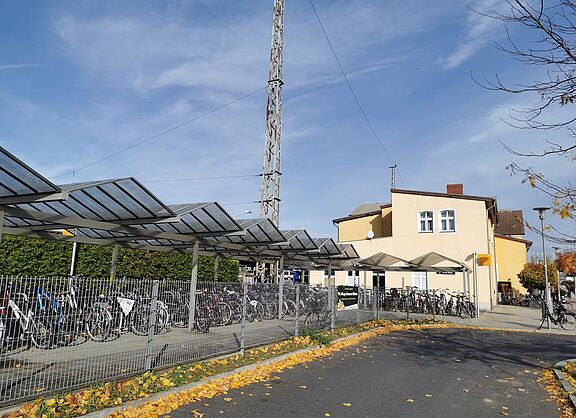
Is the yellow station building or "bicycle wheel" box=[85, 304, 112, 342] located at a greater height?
the yellow station building

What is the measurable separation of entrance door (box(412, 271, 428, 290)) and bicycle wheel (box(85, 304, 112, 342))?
2598 cm

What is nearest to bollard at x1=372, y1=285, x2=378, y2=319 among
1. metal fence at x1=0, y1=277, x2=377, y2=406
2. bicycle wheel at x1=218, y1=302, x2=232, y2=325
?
metal fence at x1=0, y1=277, x2=377, y2=406

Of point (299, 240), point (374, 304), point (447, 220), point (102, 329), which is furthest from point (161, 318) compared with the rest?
point (447, 220)

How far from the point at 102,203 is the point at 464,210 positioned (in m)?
25.0

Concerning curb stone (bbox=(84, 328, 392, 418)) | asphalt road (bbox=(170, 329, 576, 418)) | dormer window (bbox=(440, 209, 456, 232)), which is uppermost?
dormer window (bbox=(440, 209, 456, 232))

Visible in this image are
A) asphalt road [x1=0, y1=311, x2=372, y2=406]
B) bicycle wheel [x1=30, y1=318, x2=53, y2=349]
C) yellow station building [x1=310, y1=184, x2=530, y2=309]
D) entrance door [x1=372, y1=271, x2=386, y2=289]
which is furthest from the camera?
entrance door [x1=372, y1=271, x2=386, y2=289]

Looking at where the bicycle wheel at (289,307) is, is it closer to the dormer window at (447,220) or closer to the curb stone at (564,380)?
the curb stone at (564,380)

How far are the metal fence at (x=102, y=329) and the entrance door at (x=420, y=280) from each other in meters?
21.6

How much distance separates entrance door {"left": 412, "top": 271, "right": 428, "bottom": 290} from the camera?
3003 centimetres

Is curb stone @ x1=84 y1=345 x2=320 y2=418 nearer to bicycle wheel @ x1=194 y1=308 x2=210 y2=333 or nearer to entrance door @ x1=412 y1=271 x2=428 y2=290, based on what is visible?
bicycle wheel @ x1=194 y1=308 x2=210 y2=333

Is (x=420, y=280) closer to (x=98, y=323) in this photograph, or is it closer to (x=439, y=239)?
(x=439, y=239)

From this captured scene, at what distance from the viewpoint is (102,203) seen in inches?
355

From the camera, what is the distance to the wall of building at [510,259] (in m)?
40.6

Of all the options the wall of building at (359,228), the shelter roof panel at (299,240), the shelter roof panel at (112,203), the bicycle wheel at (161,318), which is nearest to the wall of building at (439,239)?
the wall of building at (359,228)
